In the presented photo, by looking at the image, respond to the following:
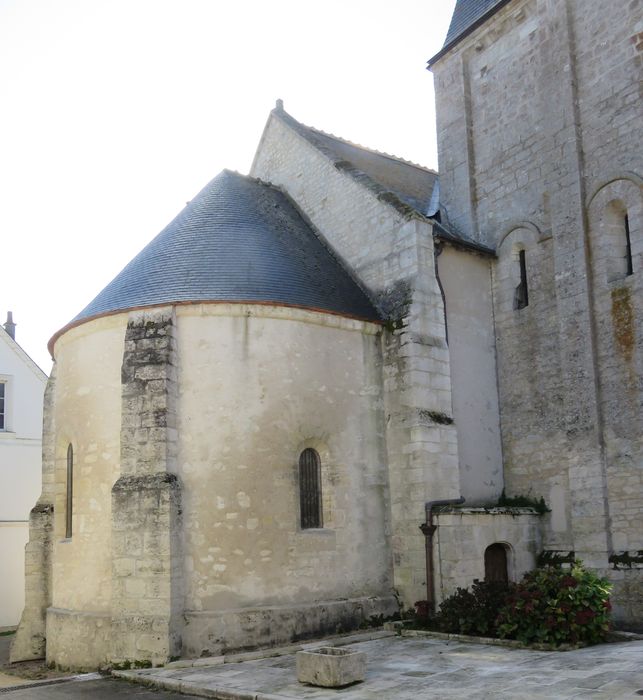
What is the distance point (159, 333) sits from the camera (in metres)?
12.5

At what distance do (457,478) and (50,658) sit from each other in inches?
287

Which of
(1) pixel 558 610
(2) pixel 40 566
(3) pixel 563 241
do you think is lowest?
(1) pixel 558 610

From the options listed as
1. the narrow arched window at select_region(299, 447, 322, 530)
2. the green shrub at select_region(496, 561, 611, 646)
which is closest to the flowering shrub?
the green shrub at select_region(496, 561, 611, 646)

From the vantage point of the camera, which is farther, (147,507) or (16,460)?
(16,460)

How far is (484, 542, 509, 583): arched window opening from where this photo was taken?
1356cm

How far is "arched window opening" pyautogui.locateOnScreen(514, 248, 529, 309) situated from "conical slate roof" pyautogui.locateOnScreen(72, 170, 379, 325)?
2946 mm

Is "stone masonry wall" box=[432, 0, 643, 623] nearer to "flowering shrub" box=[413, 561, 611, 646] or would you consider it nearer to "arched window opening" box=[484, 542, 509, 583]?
"arched window opening" box=[484, 542, 509, 583]

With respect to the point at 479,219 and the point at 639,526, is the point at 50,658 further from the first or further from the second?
the point at 479,219

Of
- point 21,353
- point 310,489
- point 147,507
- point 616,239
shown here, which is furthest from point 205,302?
point 21,353

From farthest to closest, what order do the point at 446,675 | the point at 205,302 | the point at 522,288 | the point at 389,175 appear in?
1. the point at 389,175
2. the point at 522,288
3. the point at 205,302
4. the point at 446,675

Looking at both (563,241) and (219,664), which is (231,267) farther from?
(219,664)

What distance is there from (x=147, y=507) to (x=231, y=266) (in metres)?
4.27

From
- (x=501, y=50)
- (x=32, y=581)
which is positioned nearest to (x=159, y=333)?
(x=32, y=581)

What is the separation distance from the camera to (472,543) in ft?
42.5
